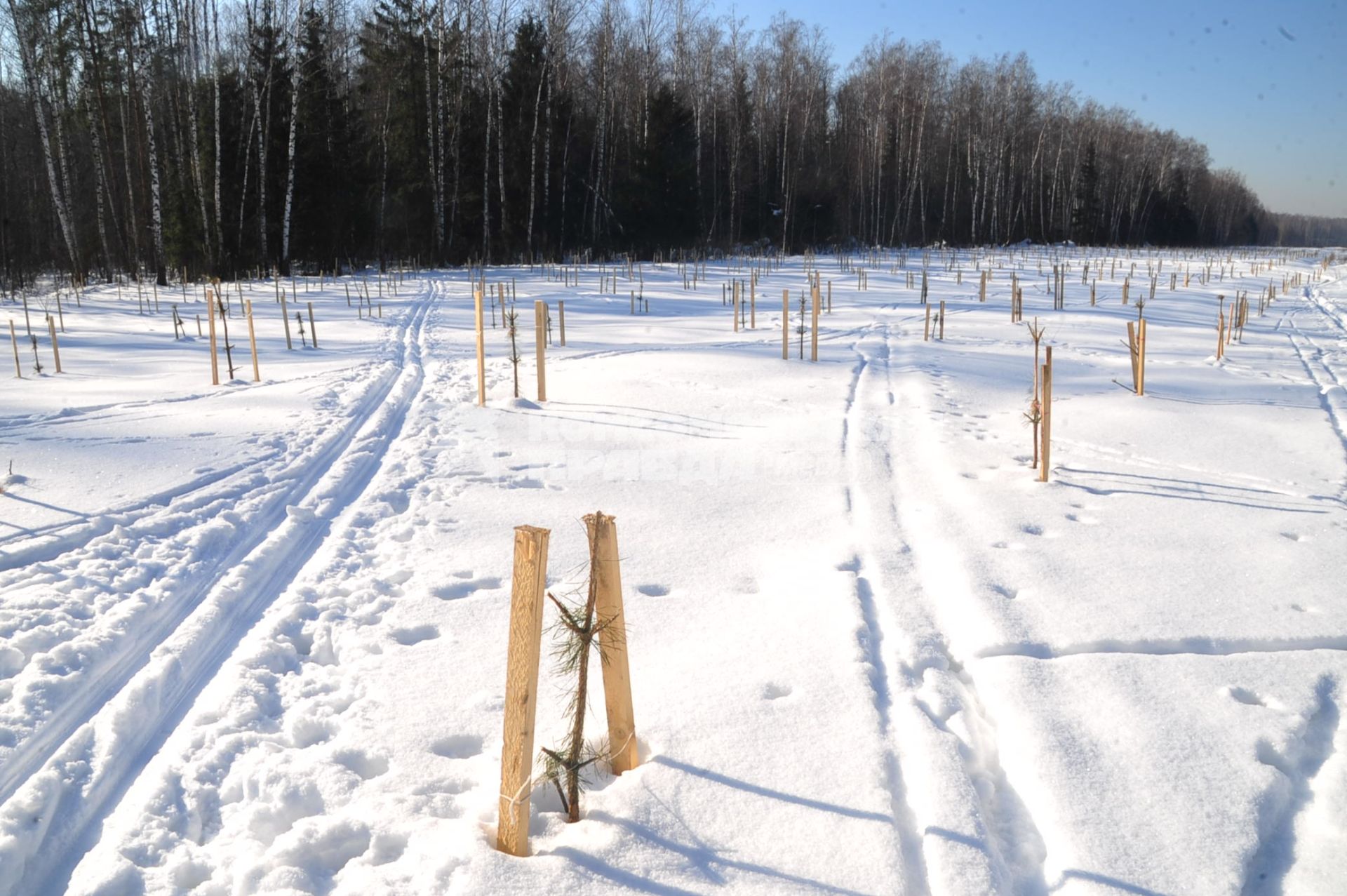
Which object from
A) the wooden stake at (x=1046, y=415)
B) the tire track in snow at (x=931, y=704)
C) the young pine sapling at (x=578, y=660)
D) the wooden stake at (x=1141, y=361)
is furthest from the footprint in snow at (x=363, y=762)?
the wooden stake at (x=1141, y=361)

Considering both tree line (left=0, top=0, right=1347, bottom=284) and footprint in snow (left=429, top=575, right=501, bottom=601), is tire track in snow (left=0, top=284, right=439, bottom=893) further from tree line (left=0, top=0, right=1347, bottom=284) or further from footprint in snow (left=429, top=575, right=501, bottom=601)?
tree line (left=0, top=0, right=1347, bottom=284)

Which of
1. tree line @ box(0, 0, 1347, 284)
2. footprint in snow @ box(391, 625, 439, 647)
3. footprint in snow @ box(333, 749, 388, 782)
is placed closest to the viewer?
footprint in snow @ box(333, 749, 388, 782)

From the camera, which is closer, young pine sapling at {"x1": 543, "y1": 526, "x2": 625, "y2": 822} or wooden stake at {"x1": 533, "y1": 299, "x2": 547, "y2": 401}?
young pine sapling at {"x1": 543, "y1": 526, "x2": 625, "y2": 822}

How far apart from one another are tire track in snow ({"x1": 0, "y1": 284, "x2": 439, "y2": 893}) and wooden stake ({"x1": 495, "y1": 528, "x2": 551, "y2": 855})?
45.4 inches

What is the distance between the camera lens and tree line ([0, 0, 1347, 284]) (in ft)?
65.9

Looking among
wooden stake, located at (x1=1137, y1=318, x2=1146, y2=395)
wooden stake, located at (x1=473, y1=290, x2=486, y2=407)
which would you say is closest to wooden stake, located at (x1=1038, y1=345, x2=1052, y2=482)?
wooden stake, located at (x1=1137, y1=318, x2=1146, y2=395)

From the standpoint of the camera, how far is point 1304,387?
372 inches

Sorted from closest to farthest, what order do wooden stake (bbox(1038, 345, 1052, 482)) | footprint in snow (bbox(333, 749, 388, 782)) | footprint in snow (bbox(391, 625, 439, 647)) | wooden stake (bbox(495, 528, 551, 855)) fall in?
wooden stake (bbox(495, 528, 551, 855)), footprint in snow (bbox(333, 749, 388, 782)), footprint in snow (bbox(391, 625, 439, 647)), wooden stake (bbox(1038, 345, 1052, 482))

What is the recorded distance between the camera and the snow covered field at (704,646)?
2227mm

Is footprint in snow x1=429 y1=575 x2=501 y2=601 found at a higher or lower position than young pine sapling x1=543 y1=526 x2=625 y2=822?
lower

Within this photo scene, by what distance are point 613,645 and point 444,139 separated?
26.5 meters

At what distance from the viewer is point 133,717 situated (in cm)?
281

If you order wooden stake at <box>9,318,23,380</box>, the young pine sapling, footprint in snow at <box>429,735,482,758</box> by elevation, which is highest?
wooden stake at <box>9,318,23,380</box>

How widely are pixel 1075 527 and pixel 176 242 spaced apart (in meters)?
23.3
